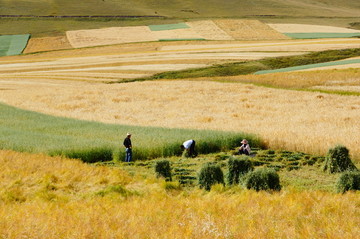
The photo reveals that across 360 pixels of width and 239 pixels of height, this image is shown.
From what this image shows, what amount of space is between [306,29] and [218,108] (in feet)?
230

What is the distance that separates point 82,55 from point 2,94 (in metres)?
31.9

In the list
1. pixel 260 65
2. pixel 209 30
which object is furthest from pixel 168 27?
pixel 260 65

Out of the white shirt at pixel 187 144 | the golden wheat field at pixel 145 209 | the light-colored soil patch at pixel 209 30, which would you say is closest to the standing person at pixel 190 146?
the white shirt at pixel 187 144

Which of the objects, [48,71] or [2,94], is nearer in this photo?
[2,94]

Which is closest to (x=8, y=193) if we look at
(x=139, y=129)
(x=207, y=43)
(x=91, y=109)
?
(x=139, y=129)

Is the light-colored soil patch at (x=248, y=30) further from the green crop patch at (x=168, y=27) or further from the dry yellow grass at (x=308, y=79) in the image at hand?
the dry yellow grass at (x=308, y=79)

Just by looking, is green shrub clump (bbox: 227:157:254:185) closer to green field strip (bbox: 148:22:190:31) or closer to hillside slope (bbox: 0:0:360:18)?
green field strip (bbox: 148:22:190:31)

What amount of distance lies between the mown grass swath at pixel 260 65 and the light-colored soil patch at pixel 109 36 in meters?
31.6

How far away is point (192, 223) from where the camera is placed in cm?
961

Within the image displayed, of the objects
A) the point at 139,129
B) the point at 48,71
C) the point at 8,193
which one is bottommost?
the point at 48,71

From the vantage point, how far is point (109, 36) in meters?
93.9

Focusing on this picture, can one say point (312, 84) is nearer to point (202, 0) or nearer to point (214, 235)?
point (214, 235)

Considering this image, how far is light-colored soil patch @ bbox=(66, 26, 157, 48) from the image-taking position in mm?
89450

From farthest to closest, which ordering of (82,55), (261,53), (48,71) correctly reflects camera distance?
1. (82,55)
2. (261,53)
3. (48,71)
